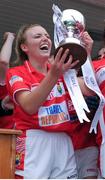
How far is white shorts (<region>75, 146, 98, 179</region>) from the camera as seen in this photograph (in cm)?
216

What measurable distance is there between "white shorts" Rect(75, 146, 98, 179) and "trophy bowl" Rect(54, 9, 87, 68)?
0.56 meters

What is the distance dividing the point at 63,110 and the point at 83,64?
26 cm

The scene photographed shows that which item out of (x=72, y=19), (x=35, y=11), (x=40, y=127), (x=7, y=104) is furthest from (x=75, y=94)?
Result: (x=35, y=11)

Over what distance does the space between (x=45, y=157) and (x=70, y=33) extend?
57cm

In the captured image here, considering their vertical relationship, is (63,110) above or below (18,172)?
above

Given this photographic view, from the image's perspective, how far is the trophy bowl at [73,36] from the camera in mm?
1730

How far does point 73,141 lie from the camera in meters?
2.09

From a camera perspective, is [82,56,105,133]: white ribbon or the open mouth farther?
the open mouth

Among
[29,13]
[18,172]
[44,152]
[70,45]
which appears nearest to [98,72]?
[70,45]

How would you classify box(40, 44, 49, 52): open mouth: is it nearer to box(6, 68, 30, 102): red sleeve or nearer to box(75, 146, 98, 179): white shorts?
box(6, 68, 30, 102): red sleeve

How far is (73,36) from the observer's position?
1837mm

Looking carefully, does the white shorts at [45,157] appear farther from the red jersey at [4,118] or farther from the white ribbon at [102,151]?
the red jersey at [4,118]

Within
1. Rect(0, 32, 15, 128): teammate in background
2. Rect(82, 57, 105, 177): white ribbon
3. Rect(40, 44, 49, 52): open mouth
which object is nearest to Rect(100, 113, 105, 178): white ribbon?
Rect(82, 57, 105, 177): white ribbon

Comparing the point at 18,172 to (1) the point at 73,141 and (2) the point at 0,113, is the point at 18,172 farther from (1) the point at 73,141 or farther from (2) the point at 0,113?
(2) the point at 0,113
